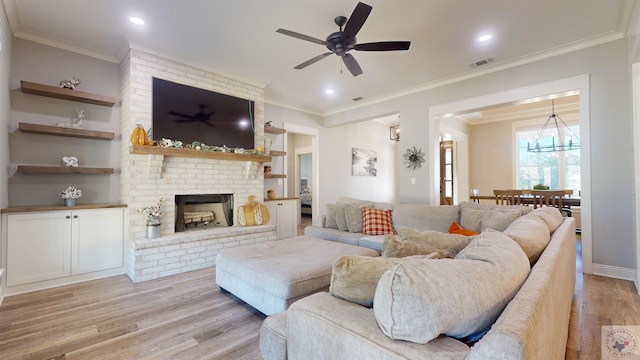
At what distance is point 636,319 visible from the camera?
86.8 inches

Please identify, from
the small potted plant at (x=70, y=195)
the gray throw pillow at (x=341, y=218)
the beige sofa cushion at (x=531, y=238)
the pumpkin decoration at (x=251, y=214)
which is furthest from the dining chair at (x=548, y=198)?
the small potted plant at (x=70, y=195)

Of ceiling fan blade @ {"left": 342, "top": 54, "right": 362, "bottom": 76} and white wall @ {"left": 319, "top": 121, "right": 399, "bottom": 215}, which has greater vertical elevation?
ceiling fan blade @ {"left": 342, "top": 54, "right": 362, "bottom": 76}

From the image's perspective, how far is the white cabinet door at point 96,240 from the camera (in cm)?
311

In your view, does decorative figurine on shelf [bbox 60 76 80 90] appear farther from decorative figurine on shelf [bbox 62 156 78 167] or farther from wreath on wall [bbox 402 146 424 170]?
wreath on wall [bbox 402 146 424 170]

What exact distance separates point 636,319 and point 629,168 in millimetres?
1801

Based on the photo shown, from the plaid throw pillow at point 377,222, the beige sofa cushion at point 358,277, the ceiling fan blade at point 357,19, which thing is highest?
the ceiling fan blade at point 357,19

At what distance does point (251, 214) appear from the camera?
4.35 m

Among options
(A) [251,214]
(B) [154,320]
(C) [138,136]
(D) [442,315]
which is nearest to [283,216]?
(A) [251,214]

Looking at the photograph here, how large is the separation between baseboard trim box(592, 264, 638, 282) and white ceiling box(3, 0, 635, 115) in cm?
262

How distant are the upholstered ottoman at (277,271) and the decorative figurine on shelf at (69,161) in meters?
2.27

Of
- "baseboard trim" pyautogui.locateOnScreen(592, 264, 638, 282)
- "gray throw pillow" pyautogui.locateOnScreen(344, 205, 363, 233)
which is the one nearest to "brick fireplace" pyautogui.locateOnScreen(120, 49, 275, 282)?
"gray throw pillow" pyautogui.locateOnScreen(344, 205, 363, 233)

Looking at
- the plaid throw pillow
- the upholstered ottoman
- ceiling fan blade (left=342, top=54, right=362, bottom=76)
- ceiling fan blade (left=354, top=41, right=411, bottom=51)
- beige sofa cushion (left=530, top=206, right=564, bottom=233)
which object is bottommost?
the upholstered ottoman

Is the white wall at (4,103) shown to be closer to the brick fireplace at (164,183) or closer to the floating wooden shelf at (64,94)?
the floating wooden shelf at (64,94)

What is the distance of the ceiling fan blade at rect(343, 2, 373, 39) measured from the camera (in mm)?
2183
